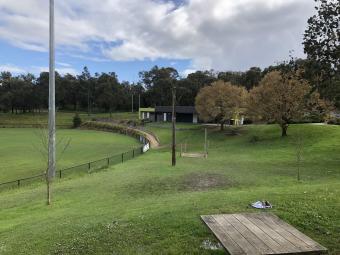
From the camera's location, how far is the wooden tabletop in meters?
5.59

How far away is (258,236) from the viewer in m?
6.13

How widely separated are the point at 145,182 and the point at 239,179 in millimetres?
4682

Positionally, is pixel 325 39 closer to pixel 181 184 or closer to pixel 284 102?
pixel 181 184

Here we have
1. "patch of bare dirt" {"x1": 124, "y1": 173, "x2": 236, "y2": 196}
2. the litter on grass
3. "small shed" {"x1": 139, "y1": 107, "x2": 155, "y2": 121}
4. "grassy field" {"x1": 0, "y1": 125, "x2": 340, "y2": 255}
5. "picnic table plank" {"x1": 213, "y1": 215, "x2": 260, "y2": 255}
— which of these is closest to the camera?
"picnic table plank" {"x1": 213, "y1": 215, "x2": 260, "y2": 255}

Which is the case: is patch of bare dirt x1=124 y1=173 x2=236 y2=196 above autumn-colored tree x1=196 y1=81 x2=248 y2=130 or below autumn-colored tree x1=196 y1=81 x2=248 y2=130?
below

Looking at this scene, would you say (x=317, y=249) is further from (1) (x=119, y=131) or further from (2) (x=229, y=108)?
(1) (x=119, y=131)

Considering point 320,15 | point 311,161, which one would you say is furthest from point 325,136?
point 320,15

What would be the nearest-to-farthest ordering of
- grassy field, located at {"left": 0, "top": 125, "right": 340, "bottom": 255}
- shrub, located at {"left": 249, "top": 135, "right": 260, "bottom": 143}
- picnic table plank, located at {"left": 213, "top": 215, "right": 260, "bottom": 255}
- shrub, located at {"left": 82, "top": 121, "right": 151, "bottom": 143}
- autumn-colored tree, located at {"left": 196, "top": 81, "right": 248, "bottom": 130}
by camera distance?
picnic table plank, located at {"left": 213, "top": 215, "right": 260, "bottom": 255} → grassy field, located at {"left": 0, "top": 125, "right": 340, "bottom": 255} → shrub, located at {"left": 249, "top": 135, "right": 260, "bottom": 143} → autumn-colored tree, located at {"left": 196, "top": 81, "right": 248, "bottom": 130} → shrub, located at {"left": 82, "top": 121, "right": 151, "bottom": 143}

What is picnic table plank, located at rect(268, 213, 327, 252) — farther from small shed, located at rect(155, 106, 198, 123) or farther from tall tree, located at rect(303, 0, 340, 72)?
small shed, located at rect(155, 106, 198, 123)

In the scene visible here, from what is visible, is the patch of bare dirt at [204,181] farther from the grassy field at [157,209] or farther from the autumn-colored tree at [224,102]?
the autumn-colored tree at [224,102]

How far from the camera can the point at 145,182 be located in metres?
19.8

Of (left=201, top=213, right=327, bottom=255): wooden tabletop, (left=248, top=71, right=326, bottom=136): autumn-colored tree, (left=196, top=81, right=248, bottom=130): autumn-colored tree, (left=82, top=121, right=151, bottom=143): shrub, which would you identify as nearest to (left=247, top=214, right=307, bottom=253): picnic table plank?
(left=201, top=213, right=327, bottom=255): wooden tabletop

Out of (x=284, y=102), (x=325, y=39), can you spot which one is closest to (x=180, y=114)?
(x=284, y=102)

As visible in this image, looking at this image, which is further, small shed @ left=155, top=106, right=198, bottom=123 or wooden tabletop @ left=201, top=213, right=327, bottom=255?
small shed @ left=155, top=106, right=198, bottom=123
